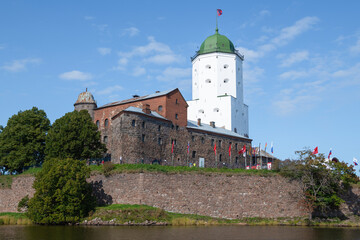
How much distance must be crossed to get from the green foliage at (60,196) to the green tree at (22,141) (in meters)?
11.7

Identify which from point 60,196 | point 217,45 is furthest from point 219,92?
point 60,196

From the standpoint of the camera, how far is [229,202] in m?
41.5

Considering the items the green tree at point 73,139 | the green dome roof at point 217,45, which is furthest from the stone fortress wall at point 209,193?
the green dome roof at point 217,45

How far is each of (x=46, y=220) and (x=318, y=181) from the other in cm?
2816

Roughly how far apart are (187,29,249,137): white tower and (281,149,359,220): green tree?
93.3 ft

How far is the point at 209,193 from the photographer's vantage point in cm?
4153

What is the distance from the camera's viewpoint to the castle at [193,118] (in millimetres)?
47969

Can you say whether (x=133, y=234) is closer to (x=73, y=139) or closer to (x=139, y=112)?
(x=73, y=139)

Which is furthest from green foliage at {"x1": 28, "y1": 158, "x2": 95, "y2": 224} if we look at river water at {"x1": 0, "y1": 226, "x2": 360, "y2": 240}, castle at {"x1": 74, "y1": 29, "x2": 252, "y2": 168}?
castle at {"x1": 74, "y1": 29, "x2": 252, "y2": 168}

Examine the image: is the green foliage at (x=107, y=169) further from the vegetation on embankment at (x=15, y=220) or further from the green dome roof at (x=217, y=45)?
the green dome roof at (x=217, y=45)

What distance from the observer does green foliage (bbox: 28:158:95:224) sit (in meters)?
35.3

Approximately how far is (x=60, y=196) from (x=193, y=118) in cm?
4085

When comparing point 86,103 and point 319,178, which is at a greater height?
point 86,103

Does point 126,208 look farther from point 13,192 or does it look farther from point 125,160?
point 13,192
